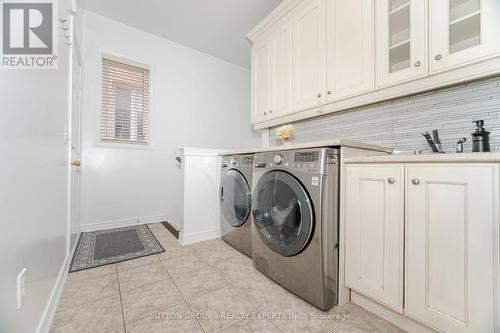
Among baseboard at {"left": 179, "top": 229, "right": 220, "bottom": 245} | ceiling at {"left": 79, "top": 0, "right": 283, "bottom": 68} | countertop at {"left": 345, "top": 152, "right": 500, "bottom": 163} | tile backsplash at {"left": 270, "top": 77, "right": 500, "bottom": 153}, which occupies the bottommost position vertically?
baseboard at {"left": 179, "top": 229, "right": 220, "bottom": 245}

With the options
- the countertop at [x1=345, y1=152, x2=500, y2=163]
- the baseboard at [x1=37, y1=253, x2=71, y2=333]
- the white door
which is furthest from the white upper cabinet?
the baseboard at [x1=37, y1=253, x2=71, y2=333]

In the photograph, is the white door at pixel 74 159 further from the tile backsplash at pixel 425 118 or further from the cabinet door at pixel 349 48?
the tile backsplash at pixel 425 118

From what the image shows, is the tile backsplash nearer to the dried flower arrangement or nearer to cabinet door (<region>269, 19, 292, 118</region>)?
the dried flower arrangement

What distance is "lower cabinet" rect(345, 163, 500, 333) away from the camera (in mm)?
782

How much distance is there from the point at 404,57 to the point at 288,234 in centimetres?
140

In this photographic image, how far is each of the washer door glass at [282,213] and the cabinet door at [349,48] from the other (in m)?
0.90

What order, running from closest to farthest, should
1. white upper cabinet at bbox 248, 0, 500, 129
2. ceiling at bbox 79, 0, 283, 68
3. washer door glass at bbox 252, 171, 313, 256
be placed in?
white upper cabinet at bbox 248, 0, 500, 129, washer door glass at bbox 252, 171, 313, 256, ceiling at bbox 79, 0, 283, 68

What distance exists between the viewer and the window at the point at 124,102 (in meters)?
2.60

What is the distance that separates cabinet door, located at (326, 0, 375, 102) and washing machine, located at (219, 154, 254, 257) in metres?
0.95

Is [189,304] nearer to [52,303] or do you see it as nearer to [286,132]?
[52,303]

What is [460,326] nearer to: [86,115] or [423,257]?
[423,257]

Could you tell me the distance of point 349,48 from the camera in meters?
1.56

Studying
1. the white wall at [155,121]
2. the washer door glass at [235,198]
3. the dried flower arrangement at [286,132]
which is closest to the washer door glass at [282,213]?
the washer door glass at [235,198]

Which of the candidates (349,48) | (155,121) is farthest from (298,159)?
(155,121)
